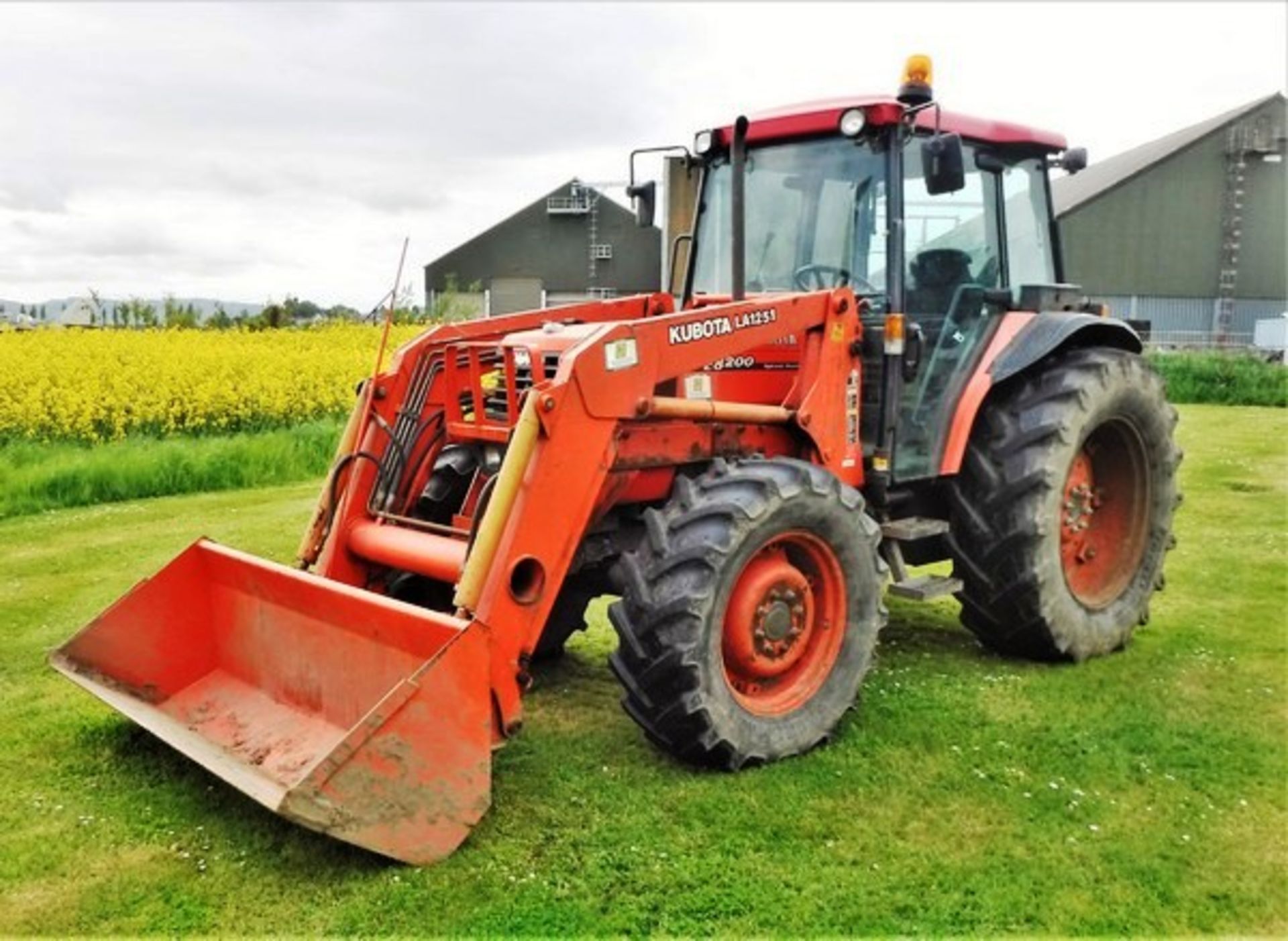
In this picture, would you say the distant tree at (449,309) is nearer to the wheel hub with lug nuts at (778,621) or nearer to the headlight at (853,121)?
the headlight at (853,121)

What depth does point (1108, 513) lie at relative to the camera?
20.3ft

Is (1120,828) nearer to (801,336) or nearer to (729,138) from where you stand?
(801,336)

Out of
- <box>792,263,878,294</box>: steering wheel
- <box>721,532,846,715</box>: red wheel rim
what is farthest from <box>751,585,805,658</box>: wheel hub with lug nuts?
<box>792,263,878,294</box>: steering wheel

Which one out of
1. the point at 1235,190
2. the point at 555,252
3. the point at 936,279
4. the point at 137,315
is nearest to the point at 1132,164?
the point at 1235,190

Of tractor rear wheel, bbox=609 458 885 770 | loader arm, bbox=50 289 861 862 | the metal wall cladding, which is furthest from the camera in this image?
the metal wall cladding

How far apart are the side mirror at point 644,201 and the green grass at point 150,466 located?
18.5 feet

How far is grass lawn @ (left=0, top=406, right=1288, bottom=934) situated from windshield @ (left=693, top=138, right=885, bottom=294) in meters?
1.84

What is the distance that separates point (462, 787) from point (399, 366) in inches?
83.5

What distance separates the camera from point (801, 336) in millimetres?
4926

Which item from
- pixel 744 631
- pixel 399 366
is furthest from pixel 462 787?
pixel 399 366

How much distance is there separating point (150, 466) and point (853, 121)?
290 inches

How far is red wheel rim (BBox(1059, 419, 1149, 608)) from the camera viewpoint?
236 inches

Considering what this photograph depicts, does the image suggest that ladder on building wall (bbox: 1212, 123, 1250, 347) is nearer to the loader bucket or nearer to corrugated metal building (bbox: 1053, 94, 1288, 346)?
corrugated metal building (bbox: 1053, 94, 1288, 346)

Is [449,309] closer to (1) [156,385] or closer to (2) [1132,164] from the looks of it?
(1) [156,385]
